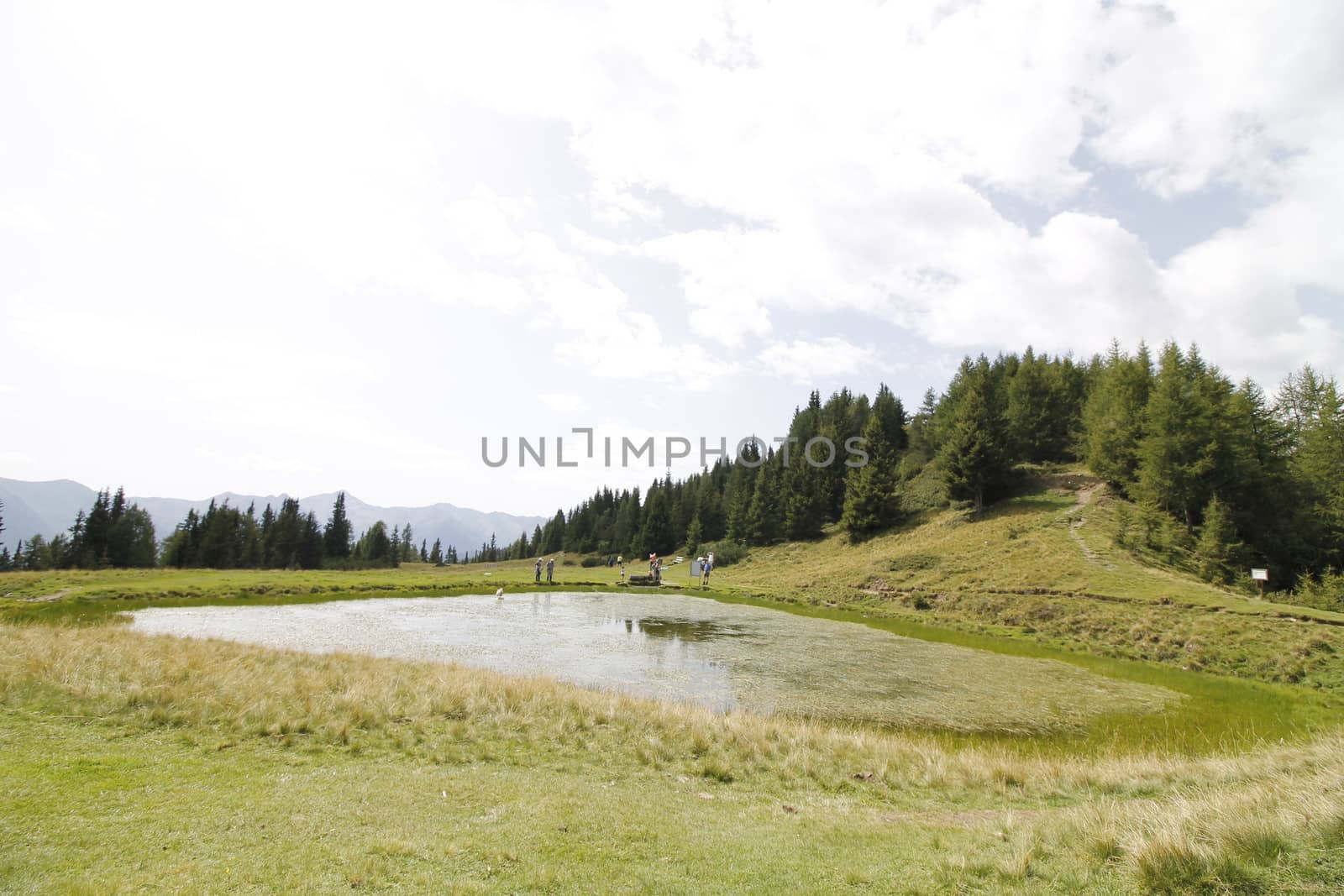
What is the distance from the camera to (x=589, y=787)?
9.89 m

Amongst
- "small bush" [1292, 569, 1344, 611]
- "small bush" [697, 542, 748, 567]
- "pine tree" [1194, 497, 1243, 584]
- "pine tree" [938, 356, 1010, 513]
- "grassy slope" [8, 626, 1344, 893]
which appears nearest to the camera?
"grassy slope" [8, 626, 1344, 893]

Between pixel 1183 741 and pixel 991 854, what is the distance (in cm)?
1201

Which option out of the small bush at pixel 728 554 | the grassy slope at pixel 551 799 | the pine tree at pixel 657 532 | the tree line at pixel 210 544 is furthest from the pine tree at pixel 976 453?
the tree line at pixel 210 544

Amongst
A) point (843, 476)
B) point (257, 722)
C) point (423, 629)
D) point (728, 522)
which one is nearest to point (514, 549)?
point (728, 522)

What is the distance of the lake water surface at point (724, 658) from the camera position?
58.5ft

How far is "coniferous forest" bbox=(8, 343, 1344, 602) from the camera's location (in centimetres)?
4091

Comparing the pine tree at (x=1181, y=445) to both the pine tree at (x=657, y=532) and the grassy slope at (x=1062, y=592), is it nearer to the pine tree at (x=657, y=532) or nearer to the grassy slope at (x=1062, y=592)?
the grassy slope at (x=1062, y=592)

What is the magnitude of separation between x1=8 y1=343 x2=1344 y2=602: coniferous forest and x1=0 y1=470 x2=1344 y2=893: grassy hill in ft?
74.4

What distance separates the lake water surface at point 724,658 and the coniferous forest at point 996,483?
25689 millimetres

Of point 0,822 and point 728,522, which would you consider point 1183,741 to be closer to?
point 0,822

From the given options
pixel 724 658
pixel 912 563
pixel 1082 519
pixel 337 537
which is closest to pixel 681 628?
pixel 724 658

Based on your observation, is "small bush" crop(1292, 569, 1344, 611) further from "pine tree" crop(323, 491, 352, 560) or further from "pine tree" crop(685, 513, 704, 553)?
"pine tree" crop(323, 491, 352, 560)

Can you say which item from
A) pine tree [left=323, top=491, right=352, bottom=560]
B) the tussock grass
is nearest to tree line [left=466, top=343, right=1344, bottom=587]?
the tussock grass

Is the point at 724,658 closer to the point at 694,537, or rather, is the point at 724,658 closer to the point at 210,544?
the point at 694,537
